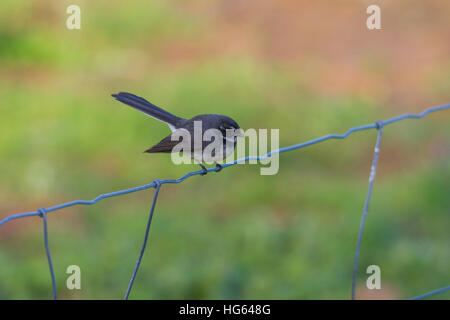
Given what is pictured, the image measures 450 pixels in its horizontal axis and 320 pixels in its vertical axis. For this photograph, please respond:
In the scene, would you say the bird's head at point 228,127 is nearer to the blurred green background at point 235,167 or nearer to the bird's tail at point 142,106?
the bird's tail at point 142,106

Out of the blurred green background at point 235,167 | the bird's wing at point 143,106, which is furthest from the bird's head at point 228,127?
the blurred green background at point 235,167

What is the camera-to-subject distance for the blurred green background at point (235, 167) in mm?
5602

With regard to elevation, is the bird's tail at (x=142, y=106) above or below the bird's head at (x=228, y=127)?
above

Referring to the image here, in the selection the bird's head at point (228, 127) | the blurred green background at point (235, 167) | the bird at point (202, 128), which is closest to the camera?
the bird at point (202, 128)

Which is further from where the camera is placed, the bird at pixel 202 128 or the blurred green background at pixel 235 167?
the blurred green background at pixel 235 167

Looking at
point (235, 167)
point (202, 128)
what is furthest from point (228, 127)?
point (235, 167)

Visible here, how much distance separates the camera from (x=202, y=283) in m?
5.37

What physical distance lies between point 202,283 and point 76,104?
3.71m

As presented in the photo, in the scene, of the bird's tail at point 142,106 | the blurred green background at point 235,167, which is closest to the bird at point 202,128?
the bird's tail at point 142,106

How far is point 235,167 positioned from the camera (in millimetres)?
7504

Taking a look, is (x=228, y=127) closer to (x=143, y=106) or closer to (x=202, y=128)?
(x=202, y=128)

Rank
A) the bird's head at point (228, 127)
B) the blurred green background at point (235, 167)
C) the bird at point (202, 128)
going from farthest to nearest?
the blurred green background at point (235, 167), the bird's head at point (228, 127), the bird at point (202, 128)
